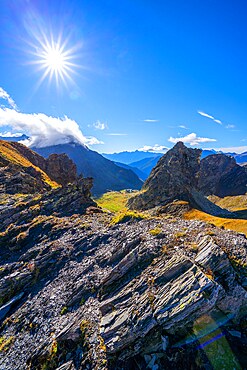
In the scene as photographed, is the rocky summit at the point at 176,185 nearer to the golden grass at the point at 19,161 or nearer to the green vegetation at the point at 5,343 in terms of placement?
the golden grass at the point at 19,161

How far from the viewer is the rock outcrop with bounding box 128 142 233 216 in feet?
284

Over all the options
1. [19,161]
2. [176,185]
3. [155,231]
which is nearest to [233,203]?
[176,185]

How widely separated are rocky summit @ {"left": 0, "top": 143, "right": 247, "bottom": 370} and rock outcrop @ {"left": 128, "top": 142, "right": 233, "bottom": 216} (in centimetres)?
5185

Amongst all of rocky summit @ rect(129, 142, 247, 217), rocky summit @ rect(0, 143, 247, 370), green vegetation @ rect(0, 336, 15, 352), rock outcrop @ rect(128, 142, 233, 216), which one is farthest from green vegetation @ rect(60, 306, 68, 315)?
rock outcrop @ rect(128, 142, 233, 216)

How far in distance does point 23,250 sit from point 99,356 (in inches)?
941

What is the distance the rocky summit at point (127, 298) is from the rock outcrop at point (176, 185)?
51.9 metres

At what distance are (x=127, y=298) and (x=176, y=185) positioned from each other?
72413mm

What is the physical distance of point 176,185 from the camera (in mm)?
89000

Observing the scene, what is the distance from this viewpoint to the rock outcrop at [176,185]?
284 feet

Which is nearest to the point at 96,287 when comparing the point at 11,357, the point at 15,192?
the point at 11,357

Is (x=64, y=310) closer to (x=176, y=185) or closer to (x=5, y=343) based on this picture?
(x=5, y=343)

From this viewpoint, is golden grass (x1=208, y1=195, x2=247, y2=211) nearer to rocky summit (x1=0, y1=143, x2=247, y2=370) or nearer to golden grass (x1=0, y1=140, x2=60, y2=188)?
golden grass (x1=0, y1=140, x2=60, y2=188)

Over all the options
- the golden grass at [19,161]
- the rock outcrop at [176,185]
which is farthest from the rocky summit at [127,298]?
the golden grass at [19,161]

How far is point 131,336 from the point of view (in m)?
17.5
